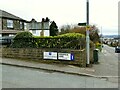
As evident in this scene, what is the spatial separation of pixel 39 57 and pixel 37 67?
2.39 metres

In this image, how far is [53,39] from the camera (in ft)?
57.9

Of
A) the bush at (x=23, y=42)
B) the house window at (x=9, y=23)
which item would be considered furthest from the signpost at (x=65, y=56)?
the house window at (x=9, y=23)

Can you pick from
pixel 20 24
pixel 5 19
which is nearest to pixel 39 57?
pixel 5 19

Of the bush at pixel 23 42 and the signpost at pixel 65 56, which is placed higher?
the bush at pixel 23 42

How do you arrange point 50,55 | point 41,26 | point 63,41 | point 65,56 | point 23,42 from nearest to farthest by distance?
1. point 65,56
2. point 50,55
3. point 63,41
4. point 23,42
5. point 41,26

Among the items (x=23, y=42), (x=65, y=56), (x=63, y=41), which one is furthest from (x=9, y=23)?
(x=65, y=56)

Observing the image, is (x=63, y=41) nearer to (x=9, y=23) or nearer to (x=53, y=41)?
(x=53, y=41)

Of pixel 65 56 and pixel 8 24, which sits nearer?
pixel 65 56

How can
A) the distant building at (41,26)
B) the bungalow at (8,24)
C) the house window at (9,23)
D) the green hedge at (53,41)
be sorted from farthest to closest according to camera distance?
1. the distant building at (41,26)
2. the house window at (9,23)
3. the bungalow at (8,24)
4. the green hedge at (53,41)

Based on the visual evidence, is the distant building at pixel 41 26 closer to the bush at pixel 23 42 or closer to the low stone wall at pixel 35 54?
the bush at pixel 23 42

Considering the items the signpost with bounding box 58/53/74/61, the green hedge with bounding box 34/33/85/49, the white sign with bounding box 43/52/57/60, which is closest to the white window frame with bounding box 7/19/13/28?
the green hedge with bounding box 34/33/85/49

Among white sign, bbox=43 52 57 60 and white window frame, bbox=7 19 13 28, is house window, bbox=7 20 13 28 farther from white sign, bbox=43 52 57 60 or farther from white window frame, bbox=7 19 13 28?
white sign, bbox=43 52 57 60

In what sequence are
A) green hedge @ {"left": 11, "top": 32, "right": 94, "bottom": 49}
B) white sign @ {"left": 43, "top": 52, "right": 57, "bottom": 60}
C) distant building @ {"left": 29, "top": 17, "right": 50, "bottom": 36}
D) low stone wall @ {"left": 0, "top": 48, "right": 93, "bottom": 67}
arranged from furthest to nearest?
distant building @ {"left": 29, "top": 17, "right": 50, "bottom": 36}
green hedge @ {"left": 11, "top": 32, "right": 94, "bottom": 49}
white sign @ {"left": 43, "top": 52, "right": 57, "bottom": 60}
low stone wall @ {"left": 0, "top": 48, "right": 93, "bottom": 67}

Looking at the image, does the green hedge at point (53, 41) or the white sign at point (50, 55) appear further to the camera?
the green hedge at point (53, 41)
